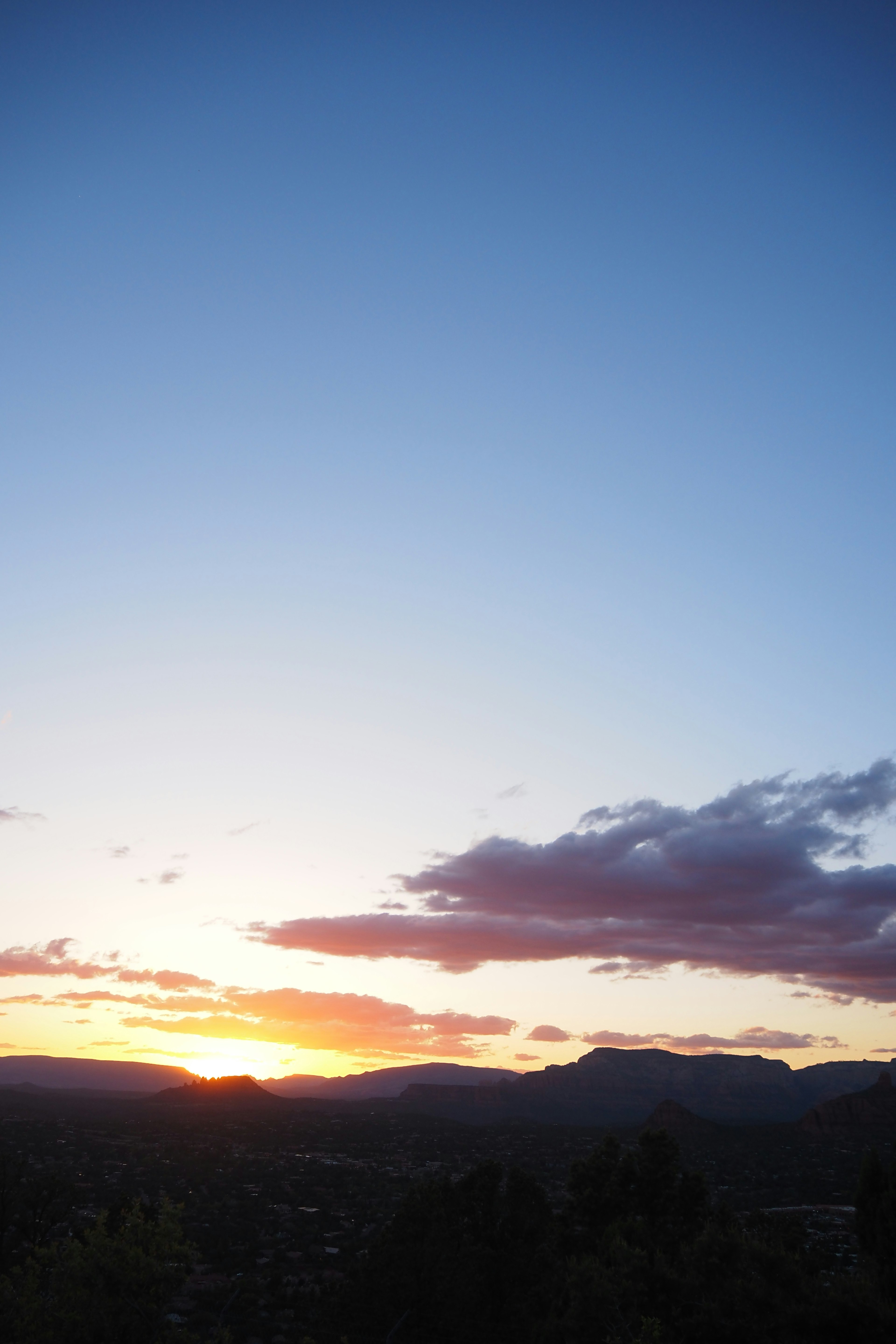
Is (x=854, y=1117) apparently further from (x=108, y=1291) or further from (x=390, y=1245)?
(x=108, y=1291)

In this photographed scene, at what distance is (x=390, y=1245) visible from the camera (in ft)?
136

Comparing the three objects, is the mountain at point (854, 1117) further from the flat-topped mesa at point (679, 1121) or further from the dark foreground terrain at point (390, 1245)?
the dark foreground terrain at point (390, 1245)

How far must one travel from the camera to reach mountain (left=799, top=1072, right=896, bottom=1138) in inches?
5945

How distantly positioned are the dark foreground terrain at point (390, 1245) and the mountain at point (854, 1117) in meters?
48.1

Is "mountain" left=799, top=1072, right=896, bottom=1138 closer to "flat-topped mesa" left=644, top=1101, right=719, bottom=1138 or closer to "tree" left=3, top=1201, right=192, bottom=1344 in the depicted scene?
"flat-topped mesa" left=644, top=1101, right=719, bottom=1138

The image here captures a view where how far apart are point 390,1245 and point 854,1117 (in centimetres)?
15172

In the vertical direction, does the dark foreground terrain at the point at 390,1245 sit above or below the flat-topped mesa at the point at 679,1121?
above

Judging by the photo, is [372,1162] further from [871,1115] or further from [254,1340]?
[871,1115]

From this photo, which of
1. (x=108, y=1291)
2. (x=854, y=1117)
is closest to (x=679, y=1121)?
(x=854, y=1117)

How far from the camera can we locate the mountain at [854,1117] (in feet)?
495

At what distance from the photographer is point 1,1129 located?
411 ft

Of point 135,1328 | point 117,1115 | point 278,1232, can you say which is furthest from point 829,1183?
point 117,1115

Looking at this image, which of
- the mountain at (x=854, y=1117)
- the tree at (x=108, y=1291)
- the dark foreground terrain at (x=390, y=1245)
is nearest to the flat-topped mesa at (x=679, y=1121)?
the mountain at (x=854, y=1117)

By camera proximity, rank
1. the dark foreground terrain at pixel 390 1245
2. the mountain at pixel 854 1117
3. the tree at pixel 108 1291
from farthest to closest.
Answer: the mountain at pixel 854 1117, the dark foreground terrain at pixel 390 1245, the tree at pixel 108 1291
